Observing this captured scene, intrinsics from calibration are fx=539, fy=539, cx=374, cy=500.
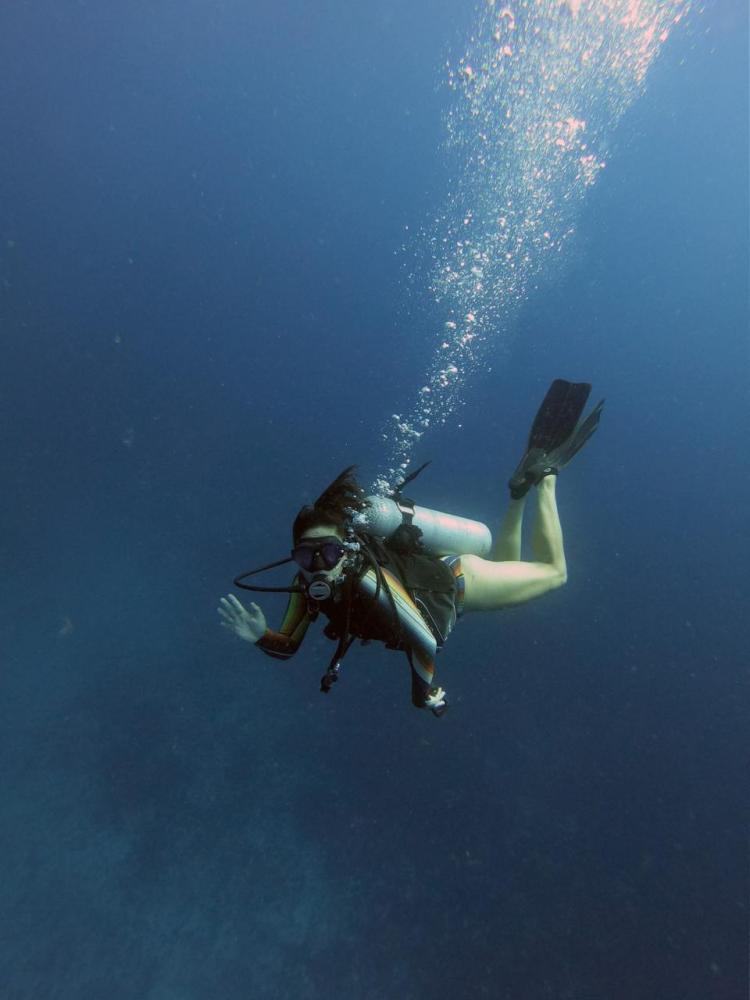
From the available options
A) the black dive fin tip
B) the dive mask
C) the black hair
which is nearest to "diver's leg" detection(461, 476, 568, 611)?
the black dive fin tip

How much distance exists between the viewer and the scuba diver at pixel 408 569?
3291 millimetres

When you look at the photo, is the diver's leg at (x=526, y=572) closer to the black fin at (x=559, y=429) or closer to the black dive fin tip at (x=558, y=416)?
the black fin at (x=559, y=429)

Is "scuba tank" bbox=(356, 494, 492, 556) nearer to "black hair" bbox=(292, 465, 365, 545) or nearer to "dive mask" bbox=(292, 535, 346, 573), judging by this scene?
"black hair" bbox=(292, 465, 365, 545)

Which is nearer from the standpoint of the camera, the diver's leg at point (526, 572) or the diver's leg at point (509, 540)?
the diver's leg at point (526, 572)

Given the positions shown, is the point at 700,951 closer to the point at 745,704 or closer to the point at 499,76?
the point at 745,704

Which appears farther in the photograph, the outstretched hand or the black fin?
the black fin

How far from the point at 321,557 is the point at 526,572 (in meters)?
2.16

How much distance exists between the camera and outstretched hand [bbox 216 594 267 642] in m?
3.67

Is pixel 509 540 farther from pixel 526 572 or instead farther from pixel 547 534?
pixel 526 572

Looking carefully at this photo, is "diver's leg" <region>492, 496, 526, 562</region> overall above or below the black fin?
below

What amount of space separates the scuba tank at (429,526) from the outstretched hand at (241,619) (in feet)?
3.13

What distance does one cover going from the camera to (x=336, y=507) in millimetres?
3656

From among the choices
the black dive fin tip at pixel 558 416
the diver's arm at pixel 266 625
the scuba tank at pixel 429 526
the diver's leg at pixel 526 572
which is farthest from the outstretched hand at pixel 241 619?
the black dive fin tip at pixel 558 416

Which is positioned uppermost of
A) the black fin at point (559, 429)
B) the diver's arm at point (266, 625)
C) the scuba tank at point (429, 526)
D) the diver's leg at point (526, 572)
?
the black fin at point (559, 429)
